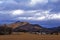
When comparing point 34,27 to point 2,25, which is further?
point 34,27

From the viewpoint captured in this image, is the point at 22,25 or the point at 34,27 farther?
the point at 22,25

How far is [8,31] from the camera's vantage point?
61.2m

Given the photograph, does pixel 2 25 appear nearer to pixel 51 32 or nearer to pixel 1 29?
pixel 1 29

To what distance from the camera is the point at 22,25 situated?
310 ft

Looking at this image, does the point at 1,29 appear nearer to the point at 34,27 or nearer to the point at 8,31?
the point at 8,31

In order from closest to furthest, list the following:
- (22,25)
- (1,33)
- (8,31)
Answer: (1,33) → (8,31) → (22,25)

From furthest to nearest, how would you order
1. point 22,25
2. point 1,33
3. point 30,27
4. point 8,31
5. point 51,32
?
point 22,25, point 30,27, point 51,32, point 8,31, point 1,33

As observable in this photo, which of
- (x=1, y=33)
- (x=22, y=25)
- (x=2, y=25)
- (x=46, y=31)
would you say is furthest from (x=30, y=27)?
(x=1, y=33)

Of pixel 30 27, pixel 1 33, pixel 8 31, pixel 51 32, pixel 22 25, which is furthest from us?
pixel 22 25

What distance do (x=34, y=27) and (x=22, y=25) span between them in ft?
27.5

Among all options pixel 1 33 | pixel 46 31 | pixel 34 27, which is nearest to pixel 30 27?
pixel 34 27

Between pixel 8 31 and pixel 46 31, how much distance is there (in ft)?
44.2

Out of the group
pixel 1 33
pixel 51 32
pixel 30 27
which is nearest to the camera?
→ pixel 1 33

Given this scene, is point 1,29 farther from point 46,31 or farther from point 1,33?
point 46,31
